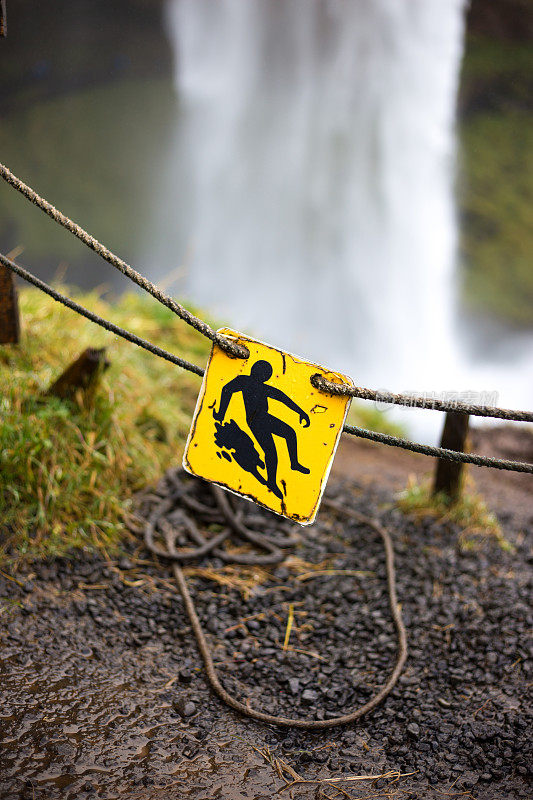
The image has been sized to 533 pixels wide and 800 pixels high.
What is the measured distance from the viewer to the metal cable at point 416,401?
54.3 inches

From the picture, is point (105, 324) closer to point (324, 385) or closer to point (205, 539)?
point (324, 385)

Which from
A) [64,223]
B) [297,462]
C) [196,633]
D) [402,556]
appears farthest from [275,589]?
[64,223]

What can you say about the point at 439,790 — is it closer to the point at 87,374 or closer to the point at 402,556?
the point at 402,556

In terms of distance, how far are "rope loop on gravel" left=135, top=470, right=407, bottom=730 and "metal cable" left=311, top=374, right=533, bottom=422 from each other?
100 centimetres

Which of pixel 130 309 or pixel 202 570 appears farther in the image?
pixel 130 309

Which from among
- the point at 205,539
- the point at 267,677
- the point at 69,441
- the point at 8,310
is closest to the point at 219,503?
the point at 205,539

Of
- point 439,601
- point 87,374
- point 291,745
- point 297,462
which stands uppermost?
point 87,374

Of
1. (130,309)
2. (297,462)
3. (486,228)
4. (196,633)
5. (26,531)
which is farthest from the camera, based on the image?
(486,228)

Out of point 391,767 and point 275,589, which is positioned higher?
point 275,589

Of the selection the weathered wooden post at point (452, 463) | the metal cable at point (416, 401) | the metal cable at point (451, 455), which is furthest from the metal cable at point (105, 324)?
the weathered wooden post at point (452, 463)

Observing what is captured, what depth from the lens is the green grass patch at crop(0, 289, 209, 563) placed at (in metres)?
2.42

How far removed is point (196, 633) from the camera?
2.12 meters

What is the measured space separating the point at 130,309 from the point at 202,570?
303 centimetres

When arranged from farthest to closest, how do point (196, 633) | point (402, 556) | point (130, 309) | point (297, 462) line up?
point (130, 309), point (402, 556), point (196, 633), point (297, 462)
